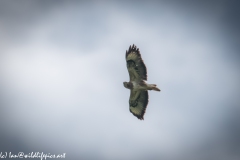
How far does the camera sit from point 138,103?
2120cm

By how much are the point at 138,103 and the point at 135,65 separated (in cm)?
277

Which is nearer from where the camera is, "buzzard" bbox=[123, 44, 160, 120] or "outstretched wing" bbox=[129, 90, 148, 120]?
"buzzard" bbox=[123, 44, 160, 120]

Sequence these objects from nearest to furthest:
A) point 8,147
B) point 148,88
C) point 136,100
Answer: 1. point 148,88
2. point 136,100
3. point 8,147

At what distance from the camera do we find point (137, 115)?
843 inches

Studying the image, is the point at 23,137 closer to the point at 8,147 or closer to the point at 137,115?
the point at 8,147

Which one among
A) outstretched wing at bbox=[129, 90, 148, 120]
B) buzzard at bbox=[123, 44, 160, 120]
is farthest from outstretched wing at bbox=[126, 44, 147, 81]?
outstretched wing at bbox=[129, 90, 148, 120]

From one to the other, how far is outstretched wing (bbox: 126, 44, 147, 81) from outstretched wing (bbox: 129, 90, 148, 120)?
1.34m

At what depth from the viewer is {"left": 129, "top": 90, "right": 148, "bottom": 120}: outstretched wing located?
2087cm

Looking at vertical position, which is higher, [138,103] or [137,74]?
[137,74]

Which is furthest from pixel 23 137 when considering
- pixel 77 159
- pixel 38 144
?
pixel 77 159

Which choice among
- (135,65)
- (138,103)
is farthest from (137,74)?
(138,103)

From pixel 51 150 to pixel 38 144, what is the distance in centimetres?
3174

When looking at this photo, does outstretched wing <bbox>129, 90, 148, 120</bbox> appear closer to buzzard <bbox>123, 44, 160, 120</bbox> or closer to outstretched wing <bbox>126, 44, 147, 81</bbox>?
buzzard <bbox>123, 44, 160, 120</bbox>

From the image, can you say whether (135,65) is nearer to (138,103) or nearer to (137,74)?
(137,74)
